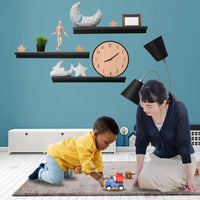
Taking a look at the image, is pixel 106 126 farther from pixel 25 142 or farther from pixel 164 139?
pixel 25 142

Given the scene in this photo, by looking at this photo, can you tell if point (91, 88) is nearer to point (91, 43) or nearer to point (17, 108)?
point (91, 43)

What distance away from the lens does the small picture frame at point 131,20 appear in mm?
4414

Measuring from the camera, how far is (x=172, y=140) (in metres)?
2.47

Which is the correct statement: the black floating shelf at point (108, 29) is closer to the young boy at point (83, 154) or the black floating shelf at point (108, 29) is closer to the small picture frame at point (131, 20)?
the small picture frame at point (131, 20)

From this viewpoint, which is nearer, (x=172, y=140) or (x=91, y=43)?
(x=172, y=140)

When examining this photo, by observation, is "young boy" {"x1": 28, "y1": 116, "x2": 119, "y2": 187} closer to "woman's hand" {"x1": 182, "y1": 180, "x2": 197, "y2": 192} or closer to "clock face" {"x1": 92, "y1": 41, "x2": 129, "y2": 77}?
"woman's hand" {"x1": 182, "y1": 180, "x2": 197, "y2": 192}

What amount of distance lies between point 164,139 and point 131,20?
233 cm

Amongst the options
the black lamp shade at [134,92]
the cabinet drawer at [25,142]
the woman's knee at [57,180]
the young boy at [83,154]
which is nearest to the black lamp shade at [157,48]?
the black lamp shade at [134,92]

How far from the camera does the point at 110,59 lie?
14.7ft

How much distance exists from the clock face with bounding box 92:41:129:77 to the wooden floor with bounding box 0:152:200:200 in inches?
42.3

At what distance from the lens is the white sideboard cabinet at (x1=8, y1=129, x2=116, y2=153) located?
14.2ft

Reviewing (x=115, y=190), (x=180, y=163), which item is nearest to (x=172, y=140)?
(x=180, y=163)

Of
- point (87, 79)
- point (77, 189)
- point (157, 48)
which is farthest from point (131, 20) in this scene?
point (77, 189)

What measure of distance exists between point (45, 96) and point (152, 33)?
5.39 feet
